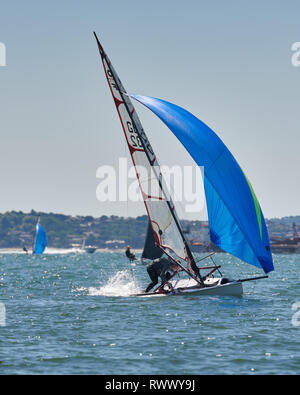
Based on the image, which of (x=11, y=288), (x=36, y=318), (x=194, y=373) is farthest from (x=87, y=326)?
(x=11, y=288)

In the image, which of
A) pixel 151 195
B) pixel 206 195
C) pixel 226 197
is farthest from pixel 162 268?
pixel 226 197

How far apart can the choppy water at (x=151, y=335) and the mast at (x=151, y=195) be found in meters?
1.89

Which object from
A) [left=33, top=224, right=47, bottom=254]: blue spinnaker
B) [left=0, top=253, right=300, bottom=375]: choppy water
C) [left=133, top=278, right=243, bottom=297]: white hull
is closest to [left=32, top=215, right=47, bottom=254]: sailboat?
[left=33, top=224, right=47, bottom=254]: blue spinnaker

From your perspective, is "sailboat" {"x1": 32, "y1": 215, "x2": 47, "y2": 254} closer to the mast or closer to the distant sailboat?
the distant sailboat

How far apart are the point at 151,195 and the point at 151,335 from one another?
24.2 feet

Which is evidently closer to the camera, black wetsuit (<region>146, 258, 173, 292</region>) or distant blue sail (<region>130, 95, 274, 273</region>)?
distant blue sail (<region>130, 95, 274, 273</region>)

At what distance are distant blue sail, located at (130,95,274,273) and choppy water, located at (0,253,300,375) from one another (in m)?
1.68

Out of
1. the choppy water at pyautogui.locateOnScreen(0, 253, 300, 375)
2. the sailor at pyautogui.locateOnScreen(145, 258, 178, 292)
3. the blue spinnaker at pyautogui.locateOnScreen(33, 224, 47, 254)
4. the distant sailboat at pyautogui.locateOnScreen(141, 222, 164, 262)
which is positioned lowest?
the choppy water at pyautogui.locateOnScreen(0, 253, 300, 375)

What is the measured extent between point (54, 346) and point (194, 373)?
3.57 meters

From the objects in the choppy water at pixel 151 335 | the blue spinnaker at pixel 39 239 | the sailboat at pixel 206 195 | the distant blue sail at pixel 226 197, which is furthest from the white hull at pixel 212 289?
the blue spinnaker at pixel 39 239

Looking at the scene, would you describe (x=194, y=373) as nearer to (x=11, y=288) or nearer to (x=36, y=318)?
(x=36, y=318)

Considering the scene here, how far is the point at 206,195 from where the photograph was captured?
2044 centimetres

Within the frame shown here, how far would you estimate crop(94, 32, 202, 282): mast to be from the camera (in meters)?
21.4
